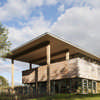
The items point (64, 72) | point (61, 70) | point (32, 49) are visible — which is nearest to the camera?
point (64, 72)

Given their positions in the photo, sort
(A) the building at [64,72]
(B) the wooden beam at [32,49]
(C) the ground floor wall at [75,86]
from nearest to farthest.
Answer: (A) the building at [64,72] < (C) the ground floor wall at [75,86] < (B) the wooden beam at [32,49]

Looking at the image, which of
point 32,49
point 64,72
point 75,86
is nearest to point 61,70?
point 64,72

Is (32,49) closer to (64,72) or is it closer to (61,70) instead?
(61,70)

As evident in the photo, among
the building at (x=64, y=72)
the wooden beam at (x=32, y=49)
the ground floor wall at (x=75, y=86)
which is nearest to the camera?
the building at (x=64, y=72)

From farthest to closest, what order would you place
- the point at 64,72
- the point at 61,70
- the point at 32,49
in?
the point at 32,49
the point at 61,70
the point at 64,72

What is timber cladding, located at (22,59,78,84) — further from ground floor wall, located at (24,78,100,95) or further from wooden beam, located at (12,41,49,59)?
wooden beam, located at (12,41,49,59)

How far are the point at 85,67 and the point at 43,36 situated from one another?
693 centimetres

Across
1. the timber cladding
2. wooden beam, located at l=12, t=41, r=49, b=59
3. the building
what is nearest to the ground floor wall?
the building

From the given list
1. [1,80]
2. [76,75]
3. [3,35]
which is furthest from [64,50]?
[1,80]

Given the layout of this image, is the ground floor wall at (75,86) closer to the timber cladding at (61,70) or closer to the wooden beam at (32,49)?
the timber cladding at (61,70)

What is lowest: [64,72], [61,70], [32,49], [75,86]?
[75,86]

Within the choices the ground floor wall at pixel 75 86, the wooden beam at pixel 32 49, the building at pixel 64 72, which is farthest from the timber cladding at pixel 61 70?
the wooden beam at pixel 32 49

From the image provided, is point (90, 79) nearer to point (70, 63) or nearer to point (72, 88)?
A: point (72, 88)

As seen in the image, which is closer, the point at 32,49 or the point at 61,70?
the point at 61,70
